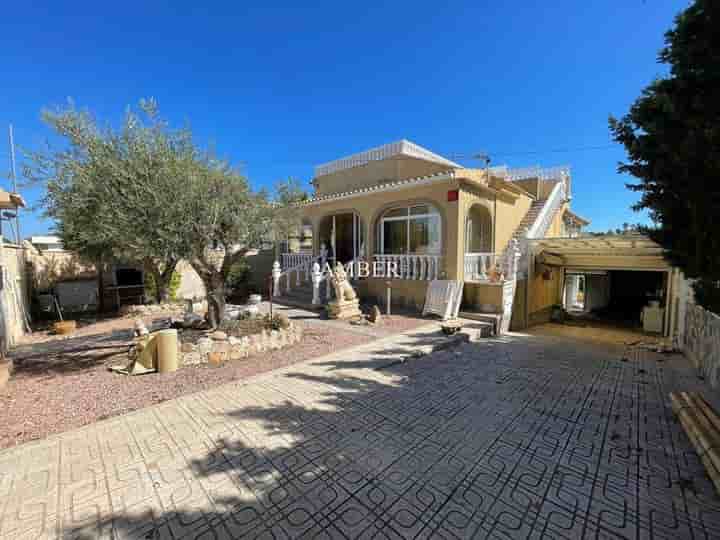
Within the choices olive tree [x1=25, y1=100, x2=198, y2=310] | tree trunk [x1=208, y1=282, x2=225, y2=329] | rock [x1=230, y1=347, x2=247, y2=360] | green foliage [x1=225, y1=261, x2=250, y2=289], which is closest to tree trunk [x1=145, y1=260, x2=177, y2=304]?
green foliage [x1=225, y1=261, x2=250, y2=289]

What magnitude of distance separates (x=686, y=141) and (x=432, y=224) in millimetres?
7575

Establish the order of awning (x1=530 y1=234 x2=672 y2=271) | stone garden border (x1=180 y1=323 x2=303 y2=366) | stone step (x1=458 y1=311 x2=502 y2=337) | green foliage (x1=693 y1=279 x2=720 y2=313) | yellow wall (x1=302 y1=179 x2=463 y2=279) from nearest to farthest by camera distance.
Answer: green foliage (x1=693 y1=279 x2=720 y2=313), stone garden border (x1=180 y1=323 x2=303 y2=366), stone step (x1=458 y1=311 x2=502 y2=337), awning (x1=530 y1=234 x2=672 y2=271), yellow wall (x1=302 y1=179 x2=463 y2=279)

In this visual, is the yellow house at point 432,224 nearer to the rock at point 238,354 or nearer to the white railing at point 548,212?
the white railing at point 548,212

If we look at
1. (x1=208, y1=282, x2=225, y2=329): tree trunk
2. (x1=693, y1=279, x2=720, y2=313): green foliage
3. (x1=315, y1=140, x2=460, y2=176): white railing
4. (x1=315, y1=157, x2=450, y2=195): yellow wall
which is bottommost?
(x1=208, y1=282, x2=225, y2=329): tree trunk

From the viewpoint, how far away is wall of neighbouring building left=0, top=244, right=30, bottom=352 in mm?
6755

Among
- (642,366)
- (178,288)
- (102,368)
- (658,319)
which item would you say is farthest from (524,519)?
(658,319)

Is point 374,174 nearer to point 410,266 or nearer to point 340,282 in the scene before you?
point 410,266

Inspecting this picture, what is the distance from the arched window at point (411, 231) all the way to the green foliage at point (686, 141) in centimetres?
613

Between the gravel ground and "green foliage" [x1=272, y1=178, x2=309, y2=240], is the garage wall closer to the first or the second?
the gravel ground

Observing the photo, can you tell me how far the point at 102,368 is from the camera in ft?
18.1

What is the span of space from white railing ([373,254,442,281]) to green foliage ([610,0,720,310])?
5.91m

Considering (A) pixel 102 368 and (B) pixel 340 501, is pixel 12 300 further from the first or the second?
(B) pixel 340 501

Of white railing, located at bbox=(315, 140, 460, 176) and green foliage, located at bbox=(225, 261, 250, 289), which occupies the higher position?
white railing, located at bbox=(315, 140, 460, 176)

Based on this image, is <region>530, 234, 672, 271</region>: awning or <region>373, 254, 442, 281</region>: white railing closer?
<region>530, 234, 672, 271</region>: awning
